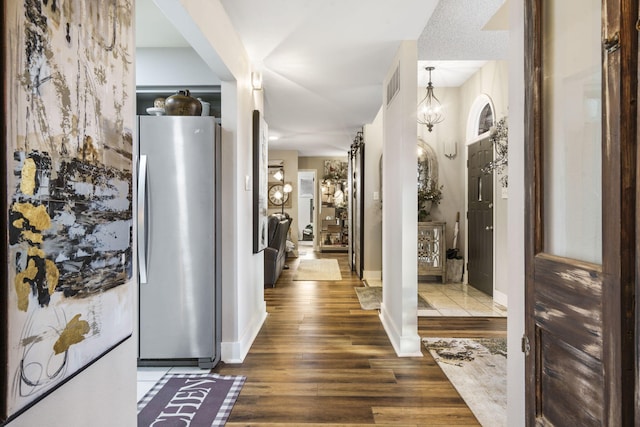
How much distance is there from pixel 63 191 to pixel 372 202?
5714 mm

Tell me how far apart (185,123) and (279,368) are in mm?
1857

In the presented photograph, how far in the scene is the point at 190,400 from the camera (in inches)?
92.0

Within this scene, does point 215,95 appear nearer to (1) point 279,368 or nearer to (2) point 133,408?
(1) point 279,368

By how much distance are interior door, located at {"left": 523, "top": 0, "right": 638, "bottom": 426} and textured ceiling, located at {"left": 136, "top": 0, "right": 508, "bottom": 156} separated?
1.76m

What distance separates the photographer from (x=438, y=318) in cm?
401

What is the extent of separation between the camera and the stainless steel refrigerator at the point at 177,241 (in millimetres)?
2709

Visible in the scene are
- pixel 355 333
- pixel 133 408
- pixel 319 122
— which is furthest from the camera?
pixel 319 122

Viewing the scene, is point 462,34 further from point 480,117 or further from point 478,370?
point 478,370

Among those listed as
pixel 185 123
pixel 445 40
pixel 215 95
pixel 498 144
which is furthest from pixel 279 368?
pixel 498 144

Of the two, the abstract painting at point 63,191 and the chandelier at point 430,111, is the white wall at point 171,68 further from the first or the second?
the chandelier at point 430,111

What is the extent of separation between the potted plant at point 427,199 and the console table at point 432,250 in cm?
22

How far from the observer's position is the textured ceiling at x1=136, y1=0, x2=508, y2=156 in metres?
2.60

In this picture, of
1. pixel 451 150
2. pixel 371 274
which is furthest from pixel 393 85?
pixel 371 274

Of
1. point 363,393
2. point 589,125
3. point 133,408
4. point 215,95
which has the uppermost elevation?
point 215,95
